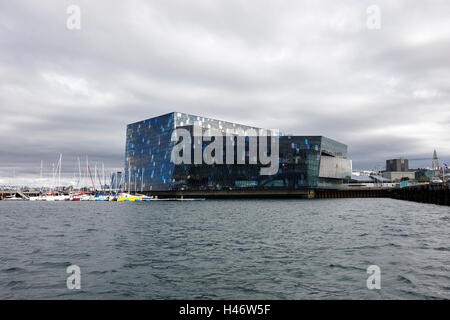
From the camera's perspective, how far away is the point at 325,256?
1778 centimetres

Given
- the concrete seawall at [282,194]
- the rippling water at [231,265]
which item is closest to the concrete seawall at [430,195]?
the concrete seawall at [282,194]

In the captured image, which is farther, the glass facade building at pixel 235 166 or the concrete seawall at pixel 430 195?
the glass facade building at pixel 235 166

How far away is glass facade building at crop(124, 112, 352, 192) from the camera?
129 m

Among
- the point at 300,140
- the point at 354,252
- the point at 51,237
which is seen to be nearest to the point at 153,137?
the point at 300,140

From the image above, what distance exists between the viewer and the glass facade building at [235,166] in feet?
424

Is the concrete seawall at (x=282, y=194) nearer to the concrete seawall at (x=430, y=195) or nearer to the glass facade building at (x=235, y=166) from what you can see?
the glass facade building at (x=235, y=166)

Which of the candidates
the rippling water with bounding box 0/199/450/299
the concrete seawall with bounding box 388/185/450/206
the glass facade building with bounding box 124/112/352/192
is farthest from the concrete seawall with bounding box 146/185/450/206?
the rippling water with bounding box 0/199/450/299

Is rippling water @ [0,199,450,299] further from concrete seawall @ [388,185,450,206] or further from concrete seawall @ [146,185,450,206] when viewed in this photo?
concrete seawall @ [146,185,450,206]

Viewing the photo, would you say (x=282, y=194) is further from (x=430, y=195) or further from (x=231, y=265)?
(x=231, y=265)

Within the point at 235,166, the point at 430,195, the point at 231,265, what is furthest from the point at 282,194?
the point at 231,265

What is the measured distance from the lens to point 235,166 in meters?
134

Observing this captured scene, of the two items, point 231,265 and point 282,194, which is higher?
point 231,265
